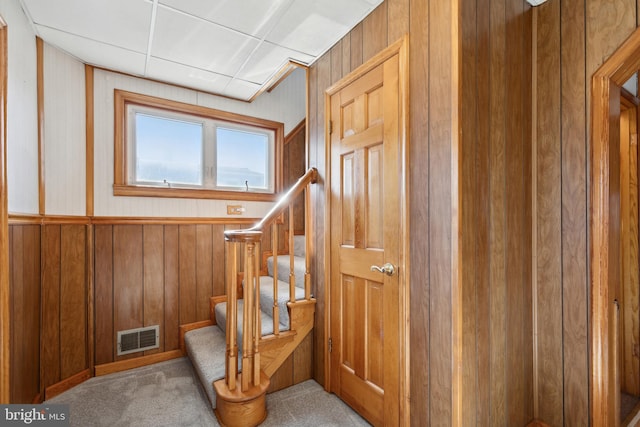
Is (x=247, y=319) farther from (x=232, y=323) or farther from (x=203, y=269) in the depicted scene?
(x=203, y=269)

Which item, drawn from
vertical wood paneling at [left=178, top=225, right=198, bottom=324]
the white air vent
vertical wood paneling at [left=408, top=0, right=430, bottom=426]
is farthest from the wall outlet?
vertical wood paneling at [left=408, top=0, right=430, bottom=426]


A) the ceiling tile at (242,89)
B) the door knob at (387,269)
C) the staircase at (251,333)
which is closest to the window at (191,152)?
the ceiling tile at (242,89)

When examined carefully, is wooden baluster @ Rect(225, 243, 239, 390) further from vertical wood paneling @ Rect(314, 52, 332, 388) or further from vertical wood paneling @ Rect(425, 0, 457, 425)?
vertical wood paneling @ Rect(425, 0, 457, 425)

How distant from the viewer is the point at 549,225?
1.64 meters

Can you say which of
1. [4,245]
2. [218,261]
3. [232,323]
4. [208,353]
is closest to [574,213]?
[232,323]

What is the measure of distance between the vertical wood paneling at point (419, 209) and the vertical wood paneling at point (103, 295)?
7.74 feet

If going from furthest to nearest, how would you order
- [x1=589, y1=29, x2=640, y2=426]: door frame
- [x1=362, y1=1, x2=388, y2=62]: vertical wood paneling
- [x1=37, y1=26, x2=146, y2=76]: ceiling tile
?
[x1=37, y1=26, x2=146, y2=76]: ceiling tile < [x1=362, y1=1, x2=388, y2=62]: vertical wood paneling < [x1=589, y1=29, x2=640, y2=426]: door frame

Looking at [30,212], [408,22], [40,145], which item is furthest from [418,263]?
[40,145]

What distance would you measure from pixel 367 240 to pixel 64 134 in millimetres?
2381

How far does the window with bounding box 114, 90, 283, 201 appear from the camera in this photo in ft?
8.43

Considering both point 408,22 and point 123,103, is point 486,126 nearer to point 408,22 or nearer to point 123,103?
point 408,22

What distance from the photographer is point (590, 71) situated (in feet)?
4.93

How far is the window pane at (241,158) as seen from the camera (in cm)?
301

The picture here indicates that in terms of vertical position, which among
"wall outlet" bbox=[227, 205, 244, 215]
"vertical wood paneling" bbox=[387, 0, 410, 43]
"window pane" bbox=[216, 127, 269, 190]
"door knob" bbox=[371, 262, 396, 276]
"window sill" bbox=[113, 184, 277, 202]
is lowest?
"door knob" bbox=[371, 262, 396, 276]
